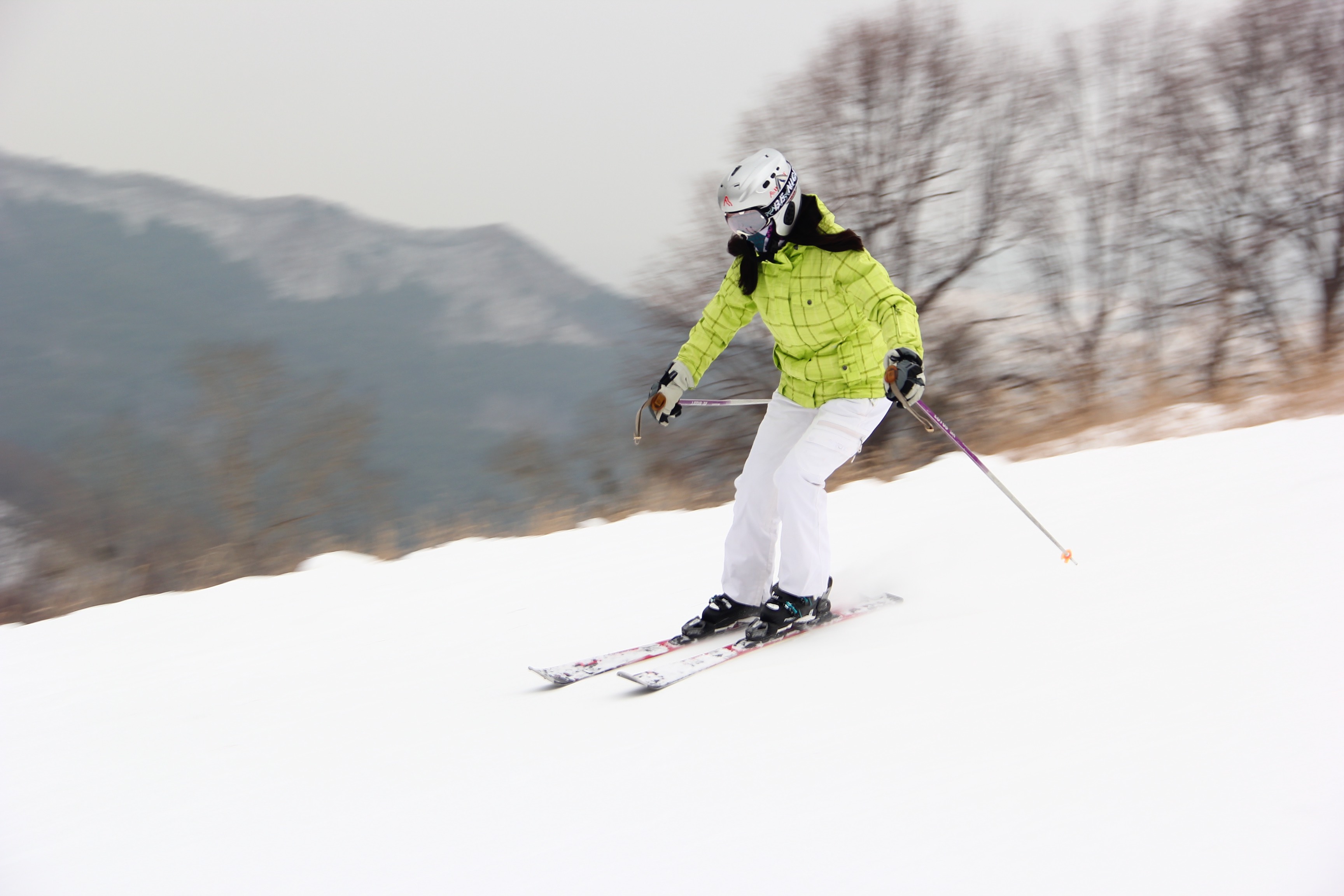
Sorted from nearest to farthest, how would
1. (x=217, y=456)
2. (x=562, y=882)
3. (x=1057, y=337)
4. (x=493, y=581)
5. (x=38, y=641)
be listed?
(x=562, y=882)
(x=38, y=641)
(x=493, y=581)
(x=1057, y=337)
(x=217, y=456)

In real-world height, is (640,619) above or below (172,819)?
above

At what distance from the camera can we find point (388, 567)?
491cm

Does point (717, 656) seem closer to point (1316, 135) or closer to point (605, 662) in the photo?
point (605, 662)

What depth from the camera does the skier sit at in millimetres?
Answer: 2840

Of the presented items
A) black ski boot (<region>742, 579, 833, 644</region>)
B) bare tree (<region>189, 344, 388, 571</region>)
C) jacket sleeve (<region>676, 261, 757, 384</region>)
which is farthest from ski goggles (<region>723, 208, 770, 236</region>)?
bare tree (<region>189, 344, 388, 571</region>)

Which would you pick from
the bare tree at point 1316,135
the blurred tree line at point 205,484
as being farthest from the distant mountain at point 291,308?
the bare tree at point 1316,135

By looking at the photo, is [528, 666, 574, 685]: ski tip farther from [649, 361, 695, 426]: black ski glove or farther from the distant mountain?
the distant mountain

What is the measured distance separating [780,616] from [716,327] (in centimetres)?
111

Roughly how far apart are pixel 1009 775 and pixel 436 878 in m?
1.12

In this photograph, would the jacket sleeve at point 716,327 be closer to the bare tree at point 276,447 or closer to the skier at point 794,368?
the skier at point 794,368

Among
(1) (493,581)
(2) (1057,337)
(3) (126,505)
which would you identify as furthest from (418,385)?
(1) (493,581)

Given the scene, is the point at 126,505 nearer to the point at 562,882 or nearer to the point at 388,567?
the point at 388,567

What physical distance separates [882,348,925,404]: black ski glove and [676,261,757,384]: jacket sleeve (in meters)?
0.65

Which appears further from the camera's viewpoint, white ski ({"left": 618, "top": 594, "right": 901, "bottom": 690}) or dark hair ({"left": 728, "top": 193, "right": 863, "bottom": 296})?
dark hair ({"left": 728, "top": 193, "right": 863, "bottom": 296})
